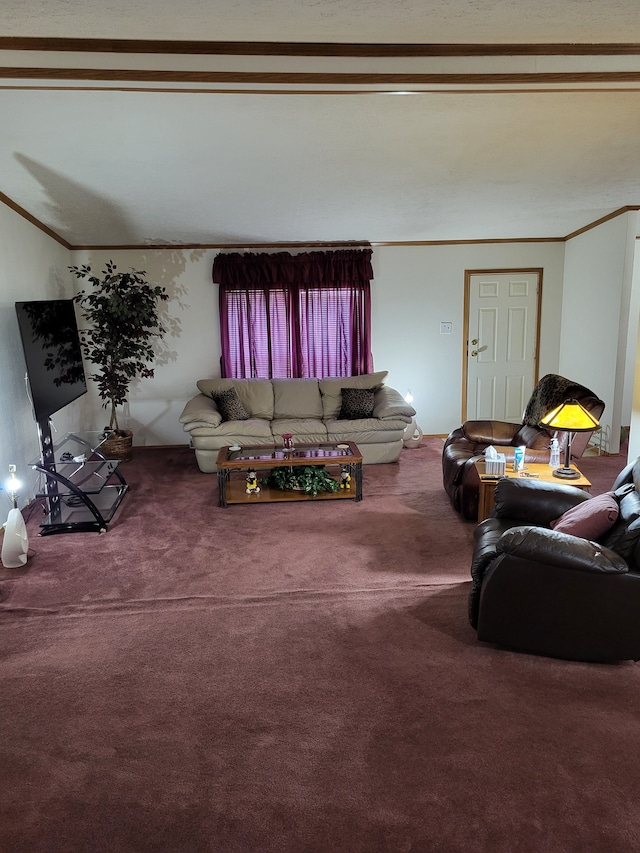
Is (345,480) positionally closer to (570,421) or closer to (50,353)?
(570,421)

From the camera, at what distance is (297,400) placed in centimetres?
650

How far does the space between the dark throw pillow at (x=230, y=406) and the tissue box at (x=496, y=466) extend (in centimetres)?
284

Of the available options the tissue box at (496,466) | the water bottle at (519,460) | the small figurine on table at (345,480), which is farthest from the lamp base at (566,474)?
the small figurine on table at (345,480)

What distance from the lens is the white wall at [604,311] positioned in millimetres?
5684

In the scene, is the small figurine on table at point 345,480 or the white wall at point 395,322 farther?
the white wall at point 395,322

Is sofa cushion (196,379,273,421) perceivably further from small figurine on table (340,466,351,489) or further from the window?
small figurine on table (340,466,351,489)

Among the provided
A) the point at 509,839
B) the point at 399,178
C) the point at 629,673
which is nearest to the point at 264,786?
the point at 509,839

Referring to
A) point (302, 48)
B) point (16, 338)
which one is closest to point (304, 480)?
point (16, 338)

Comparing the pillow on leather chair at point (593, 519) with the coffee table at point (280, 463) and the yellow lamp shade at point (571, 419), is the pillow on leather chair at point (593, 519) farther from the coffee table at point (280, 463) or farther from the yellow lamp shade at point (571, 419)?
the coffee table at point (280, 463)

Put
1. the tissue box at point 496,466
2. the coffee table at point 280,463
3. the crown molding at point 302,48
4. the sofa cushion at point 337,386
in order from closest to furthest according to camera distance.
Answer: the crown molding at point 302,48 < the tissue box at point 496,466 < the coffee table at point 280,463 < the sofa cushion at point 337,386

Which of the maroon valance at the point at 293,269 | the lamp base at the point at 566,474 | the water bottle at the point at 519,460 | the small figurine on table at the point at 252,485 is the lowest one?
the small figurine on table at the point at 252,485

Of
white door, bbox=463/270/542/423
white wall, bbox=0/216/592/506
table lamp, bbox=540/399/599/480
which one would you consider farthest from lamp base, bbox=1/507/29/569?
white door, bbox=463/270/542/423

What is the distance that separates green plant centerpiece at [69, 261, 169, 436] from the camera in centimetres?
596

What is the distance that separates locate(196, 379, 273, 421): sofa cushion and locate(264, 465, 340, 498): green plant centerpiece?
52.7 inches
